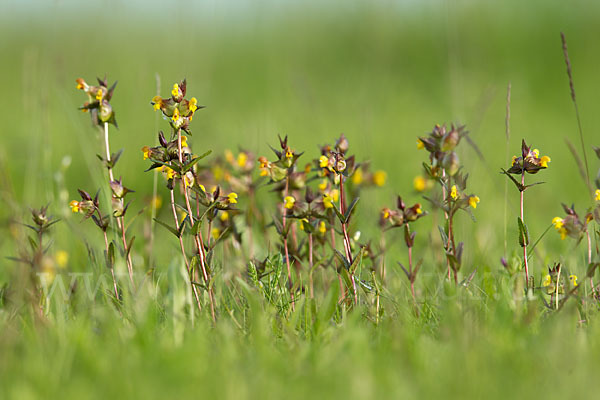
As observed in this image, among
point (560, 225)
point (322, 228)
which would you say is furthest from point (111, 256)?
point (560, 225)

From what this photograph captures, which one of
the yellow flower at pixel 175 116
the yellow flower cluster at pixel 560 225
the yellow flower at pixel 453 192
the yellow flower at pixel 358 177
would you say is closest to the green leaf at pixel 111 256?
the yellow flower at pixel 175 116

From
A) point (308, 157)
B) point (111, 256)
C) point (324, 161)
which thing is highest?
point (308, 157)

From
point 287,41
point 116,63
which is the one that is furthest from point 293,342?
point 287,41

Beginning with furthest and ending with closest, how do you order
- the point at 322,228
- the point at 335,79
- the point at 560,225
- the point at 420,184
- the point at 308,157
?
the point at 335,79, the point at 308,157, the point at 420,184, the point at 322,228, the point at 560,225

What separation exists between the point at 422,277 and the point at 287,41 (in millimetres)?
5530

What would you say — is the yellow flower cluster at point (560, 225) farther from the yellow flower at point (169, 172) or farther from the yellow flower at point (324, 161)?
the yellow flower at point (169, 172)

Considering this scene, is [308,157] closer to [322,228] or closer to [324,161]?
[322,228]

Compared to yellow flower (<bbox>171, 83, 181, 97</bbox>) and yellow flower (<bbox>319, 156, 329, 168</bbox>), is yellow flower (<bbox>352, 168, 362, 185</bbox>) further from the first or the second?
yellow flower (<bbox>171, 83, 181, 97</bbox>)

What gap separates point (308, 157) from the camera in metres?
4.59

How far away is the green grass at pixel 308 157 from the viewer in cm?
138

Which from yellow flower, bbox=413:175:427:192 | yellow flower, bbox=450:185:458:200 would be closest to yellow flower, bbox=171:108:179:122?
yellow flower, bbox=450:185:458:200

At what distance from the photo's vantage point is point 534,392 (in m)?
1.28

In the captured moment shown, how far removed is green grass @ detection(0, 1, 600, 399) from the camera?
1.38 metres

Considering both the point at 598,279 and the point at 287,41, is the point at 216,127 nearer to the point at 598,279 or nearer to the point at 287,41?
the point at 287,41
